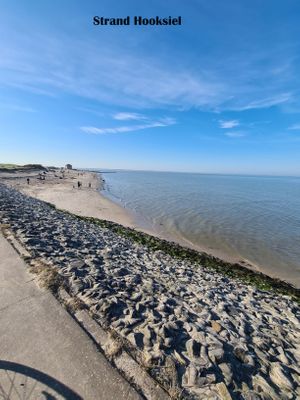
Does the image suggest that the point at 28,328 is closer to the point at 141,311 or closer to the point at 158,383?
the point at 141,311

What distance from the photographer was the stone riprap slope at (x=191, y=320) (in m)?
3.93

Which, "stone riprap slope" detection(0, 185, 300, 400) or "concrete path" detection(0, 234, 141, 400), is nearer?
"concrete path" detection(0, 234, 141, 400)

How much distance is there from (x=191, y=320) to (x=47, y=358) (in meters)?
3.17

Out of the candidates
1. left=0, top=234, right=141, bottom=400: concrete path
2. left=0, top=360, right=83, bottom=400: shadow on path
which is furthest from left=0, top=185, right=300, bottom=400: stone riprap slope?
left=0, top=360, right=83, bottom=400: shadow on path

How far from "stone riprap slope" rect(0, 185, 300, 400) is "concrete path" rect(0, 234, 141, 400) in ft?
2.06

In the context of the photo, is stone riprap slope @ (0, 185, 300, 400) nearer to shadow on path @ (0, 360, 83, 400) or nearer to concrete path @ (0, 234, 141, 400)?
concrete path @ (0, 234, 141, 400)

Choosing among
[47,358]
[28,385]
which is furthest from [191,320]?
[28,385]

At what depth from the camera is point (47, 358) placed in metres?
3.86

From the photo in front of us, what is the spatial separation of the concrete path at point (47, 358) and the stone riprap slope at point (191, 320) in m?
0.63

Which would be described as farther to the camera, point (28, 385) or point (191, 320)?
point (191, 320)

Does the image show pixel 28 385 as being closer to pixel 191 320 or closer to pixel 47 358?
pixel 47 358

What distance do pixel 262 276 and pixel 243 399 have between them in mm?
10581

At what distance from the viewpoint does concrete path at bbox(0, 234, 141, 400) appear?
335 cm

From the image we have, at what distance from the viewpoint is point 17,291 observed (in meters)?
5.63
